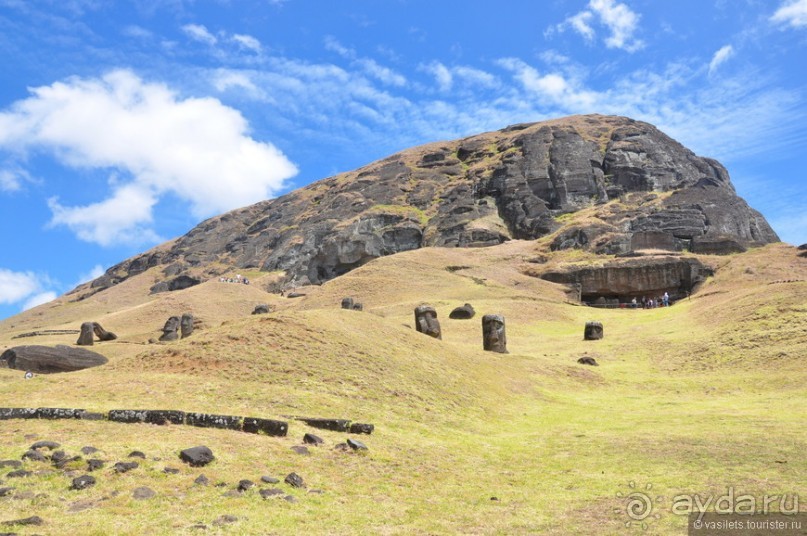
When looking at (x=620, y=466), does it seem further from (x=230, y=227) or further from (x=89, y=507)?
(x=230, y=227)

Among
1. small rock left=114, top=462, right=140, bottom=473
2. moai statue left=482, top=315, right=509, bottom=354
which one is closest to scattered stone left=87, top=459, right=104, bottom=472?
small rock left=114, top=462, right=140, bottom=473

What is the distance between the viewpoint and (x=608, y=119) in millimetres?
166000

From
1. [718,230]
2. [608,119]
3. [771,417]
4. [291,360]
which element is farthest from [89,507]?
[608,119]

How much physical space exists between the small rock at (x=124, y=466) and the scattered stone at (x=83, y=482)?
2.15ft

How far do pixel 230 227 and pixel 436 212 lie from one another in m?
76.1

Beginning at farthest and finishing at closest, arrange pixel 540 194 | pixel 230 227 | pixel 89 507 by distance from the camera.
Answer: pixel 230 227 → pixel 540 194 → pixel 89 507

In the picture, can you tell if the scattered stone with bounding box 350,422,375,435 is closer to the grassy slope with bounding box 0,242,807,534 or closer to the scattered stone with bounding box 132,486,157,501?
the grassy slope with bounding box 0,242,807,534

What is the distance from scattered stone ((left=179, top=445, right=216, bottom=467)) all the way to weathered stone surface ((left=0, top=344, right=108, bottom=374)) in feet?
92.1

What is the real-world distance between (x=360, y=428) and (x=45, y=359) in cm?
2709

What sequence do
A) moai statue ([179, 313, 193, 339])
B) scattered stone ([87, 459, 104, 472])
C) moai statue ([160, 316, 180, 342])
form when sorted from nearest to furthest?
scattered stone ([87, 459, 104, 472]) → moai statue ([179, 313, 193, 339]) → moai statue ([160, 316, 180, 342])

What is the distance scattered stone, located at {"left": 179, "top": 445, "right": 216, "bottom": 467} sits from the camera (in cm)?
1362

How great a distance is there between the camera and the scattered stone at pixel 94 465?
12.8 meters

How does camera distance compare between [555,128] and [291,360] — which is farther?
[555,128]

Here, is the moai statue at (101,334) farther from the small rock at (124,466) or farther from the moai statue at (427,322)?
the small rock at (124,466)
